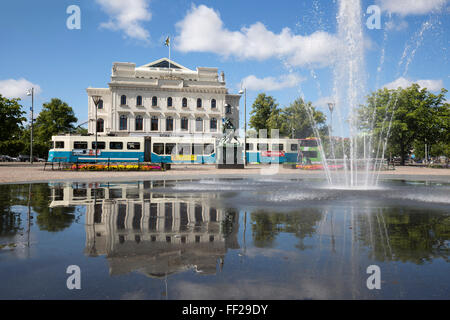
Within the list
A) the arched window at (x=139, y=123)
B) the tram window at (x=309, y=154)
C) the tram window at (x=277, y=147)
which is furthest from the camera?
the arched window at (x=139, y=123)

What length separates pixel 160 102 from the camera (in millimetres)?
52625

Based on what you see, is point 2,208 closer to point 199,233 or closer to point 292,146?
point 199,233

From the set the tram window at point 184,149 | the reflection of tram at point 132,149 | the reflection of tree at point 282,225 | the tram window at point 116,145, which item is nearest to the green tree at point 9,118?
the reflection of tram at point 132,149

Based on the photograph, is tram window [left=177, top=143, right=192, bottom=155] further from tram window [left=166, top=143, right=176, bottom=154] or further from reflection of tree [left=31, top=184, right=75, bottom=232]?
reflection of tree [left=31, top=184, right=75, bottom=232]

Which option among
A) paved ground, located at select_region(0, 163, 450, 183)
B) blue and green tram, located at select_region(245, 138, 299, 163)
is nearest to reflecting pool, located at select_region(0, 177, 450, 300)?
paved ground, located at select_region(0, 163, 450, 183)

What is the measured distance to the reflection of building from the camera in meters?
4.06

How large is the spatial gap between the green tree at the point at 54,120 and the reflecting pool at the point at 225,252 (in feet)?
183

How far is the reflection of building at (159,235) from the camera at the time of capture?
4059mm

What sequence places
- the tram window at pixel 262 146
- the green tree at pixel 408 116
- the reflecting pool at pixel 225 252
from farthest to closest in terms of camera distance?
the green tree at pixel 408 116, the tram window at pixel 262 146, the reflecting pool at pixel 225 252

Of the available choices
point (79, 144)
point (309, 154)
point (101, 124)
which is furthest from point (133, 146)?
point (101, 124)

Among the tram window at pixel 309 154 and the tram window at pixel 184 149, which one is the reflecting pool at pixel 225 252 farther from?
the tram window at pixel 309 154

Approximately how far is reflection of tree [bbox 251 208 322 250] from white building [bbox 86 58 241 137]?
45.8m
